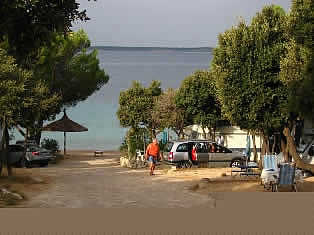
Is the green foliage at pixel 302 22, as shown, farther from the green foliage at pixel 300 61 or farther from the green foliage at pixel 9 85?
the green foliage at pixel 9 85

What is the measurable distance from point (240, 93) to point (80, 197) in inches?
241

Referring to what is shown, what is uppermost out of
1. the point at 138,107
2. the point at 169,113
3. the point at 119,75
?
the point at 119,75

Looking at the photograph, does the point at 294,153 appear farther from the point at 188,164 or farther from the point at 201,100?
the point at 201,100

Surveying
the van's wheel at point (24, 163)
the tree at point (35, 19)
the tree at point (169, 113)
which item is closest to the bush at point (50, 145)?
the tree at point (169, 113)

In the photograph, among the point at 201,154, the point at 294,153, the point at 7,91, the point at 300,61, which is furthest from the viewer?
the point at 201,154

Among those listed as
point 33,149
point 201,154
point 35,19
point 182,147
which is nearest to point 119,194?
point 35,19

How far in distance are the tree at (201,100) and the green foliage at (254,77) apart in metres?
14.1

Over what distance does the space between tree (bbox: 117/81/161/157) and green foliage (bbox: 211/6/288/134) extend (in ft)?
65.9

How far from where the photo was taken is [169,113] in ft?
119

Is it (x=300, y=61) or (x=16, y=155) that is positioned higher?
(x=300, y=61)

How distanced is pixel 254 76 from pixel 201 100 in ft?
50.4

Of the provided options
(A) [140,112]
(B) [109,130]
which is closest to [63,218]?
(A) [140,112]

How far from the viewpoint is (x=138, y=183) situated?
19.9 meters

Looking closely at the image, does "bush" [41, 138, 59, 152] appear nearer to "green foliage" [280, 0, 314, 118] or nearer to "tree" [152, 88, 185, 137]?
"tree" [152, 88, 185, 137]
